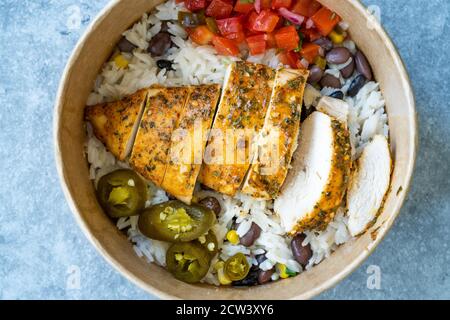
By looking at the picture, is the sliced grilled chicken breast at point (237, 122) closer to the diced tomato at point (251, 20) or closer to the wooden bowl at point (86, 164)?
the diced tomato at point (251, 20)

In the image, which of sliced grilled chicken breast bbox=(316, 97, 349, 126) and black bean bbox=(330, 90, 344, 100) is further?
black bean bbox=(330, 90, 344, 100)

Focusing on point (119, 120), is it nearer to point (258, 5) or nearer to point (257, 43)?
point (257, 43)

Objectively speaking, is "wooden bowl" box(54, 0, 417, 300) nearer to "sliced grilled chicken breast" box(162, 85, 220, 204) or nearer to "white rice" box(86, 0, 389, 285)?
"white rice" box(86, 0, 389, 285)

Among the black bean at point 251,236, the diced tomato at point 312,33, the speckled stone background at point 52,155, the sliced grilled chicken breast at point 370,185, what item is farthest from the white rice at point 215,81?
the speckled stone background at point 52,155

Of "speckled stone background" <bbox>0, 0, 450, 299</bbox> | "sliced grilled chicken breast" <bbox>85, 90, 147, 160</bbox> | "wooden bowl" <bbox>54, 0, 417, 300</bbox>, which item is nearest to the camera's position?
"wooden bowl" <bbox>54, 0, 417, 300</bbox>

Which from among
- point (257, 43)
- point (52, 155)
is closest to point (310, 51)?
point (257, 43)

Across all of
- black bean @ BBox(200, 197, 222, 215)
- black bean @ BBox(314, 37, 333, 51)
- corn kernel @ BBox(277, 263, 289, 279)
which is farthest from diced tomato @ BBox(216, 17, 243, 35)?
corn kernel @ BBox(277, 263, 289, 279)
